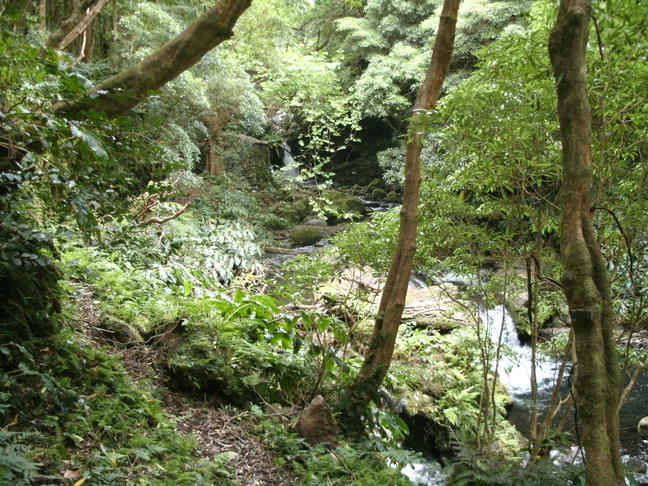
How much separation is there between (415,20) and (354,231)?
49.5 feet

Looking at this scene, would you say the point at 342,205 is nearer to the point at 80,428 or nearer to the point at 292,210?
the point at 292,210

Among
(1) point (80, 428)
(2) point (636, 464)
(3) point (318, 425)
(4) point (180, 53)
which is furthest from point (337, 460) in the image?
(2) point (636, 464)

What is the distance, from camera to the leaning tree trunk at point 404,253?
161 inches

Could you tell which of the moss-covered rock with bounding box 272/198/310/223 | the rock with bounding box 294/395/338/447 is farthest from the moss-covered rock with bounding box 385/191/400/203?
the rock with bounding box 294/395/338/447

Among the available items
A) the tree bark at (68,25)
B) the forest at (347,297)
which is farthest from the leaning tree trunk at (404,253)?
the tree bark at (68,25)

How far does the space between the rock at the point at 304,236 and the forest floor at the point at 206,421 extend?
9499 millimetres

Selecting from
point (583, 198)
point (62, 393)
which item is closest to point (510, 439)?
point (583, 198)

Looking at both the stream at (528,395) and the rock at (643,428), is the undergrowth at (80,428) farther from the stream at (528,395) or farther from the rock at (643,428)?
the rock at (643,428)

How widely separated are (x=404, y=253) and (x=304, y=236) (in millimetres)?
9519

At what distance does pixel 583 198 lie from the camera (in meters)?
2.01

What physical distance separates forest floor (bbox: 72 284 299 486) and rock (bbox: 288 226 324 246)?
9499mm

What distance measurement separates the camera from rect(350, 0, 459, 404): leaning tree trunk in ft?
13.4

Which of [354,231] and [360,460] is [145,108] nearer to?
[354,231]

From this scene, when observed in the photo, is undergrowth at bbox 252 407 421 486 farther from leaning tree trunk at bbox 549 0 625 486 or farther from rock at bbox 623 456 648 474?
rock at bbox 623 456 648 474
